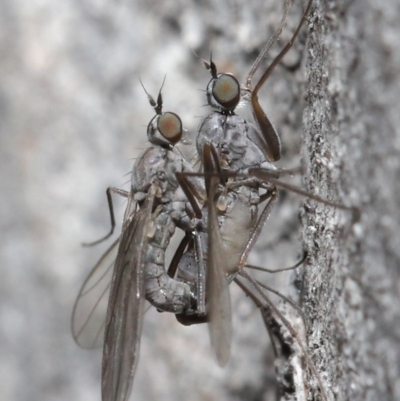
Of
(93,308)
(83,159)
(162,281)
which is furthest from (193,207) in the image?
(83,159)

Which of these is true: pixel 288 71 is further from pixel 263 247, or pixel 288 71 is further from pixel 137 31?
pixel 137 31

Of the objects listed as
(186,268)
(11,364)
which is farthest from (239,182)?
(11,364)

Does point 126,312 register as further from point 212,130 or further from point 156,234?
point 212,130

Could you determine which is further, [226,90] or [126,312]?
[226,90]

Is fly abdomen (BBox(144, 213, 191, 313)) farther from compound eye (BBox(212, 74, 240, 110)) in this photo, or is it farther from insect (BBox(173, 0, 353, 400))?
compound eye (BBox(212, 74, 240, 110))

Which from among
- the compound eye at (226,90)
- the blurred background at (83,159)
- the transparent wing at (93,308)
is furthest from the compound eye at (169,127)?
the blurred background at (83,159)

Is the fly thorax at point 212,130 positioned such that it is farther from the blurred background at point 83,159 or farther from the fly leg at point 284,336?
the blurred background at point 83,159
